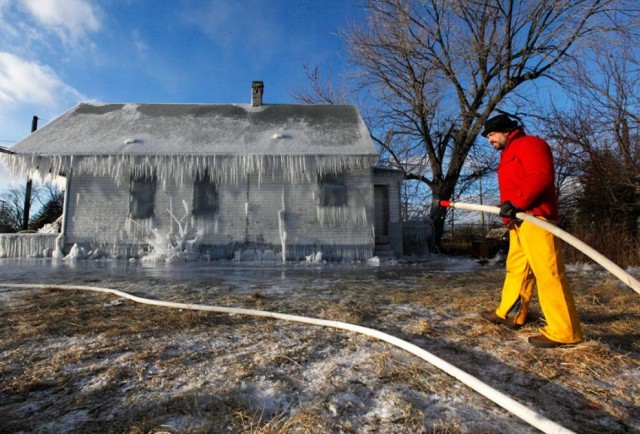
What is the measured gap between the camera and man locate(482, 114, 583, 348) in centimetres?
232

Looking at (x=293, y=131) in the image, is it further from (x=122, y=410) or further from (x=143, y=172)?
(x=122, y=410)

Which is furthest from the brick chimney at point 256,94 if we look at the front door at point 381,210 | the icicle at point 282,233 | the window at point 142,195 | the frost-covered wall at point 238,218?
the front door at point 381,210

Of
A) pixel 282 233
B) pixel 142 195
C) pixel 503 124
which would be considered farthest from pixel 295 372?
pixel 142 195

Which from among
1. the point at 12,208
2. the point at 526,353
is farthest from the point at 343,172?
the point at 12,208

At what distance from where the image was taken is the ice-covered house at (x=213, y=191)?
9883 millimetres

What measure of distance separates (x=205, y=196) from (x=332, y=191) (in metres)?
3.99

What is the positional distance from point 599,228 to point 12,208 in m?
40.6

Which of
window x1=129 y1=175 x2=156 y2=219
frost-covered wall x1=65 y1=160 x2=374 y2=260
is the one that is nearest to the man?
frost-covered wall x1=65 y1=160 x2=374 y2=260

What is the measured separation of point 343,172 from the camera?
10.4m

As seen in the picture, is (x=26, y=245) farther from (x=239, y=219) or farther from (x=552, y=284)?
(x=552, y=284)

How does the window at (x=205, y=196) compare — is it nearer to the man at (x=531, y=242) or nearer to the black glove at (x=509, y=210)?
the man at (x=531, y=242)

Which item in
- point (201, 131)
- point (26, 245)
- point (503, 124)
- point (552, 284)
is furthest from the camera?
point (201, 131)

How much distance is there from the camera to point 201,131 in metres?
11.1

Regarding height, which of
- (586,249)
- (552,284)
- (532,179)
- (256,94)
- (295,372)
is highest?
(256,94)
